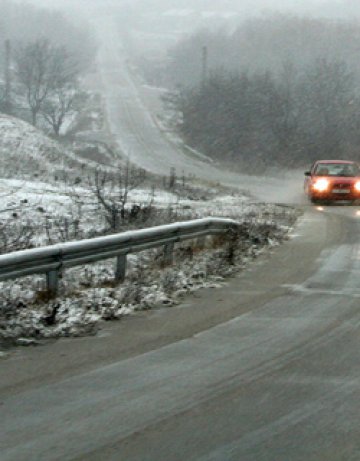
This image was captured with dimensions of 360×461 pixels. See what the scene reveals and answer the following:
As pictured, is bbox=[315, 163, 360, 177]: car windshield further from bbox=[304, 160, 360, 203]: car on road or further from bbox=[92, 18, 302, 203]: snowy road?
bbox=[92, 18, 302, 203]: snowy road

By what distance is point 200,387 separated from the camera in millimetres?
6012

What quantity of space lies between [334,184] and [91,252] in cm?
1836

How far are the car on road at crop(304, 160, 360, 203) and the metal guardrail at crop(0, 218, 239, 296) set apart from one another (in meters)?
14.5

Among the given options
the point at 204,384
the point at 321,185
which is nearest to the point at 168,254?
the point at 204,384

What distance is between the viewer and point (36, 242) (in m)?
14.9

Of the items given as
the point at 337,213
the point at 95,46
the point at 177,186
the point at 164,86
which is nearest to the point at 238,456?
the point at 337,213

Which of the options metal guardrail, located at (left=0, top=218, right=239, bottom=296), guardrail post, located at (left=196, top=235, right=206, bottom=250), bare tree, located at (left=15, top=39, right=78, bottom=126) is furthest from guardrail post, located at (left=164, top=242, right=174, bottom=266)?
bare tree, located at (left=15, top=39, right=78, bottom=126)

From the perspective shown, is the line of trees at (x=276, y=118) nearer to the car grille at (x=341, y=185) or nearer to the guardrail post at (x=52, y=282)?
the car grille at (x=341, y=185)

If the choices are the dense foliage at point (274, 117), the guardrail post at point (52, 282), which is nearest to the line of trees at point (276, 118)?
the dense foliage at point (274, 117)

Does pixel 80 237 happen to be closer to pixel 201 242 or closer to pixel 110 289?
pixel 201 242

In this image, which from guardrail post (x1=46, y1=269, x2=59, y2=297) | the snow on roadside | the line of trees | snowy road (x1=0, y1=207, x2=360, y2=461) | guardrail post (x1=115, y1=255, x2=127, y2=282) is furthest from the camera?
the line of trees

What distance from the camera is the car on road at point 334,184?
27484mm

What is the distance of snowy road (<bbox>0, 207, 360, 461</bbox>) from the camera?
15.6 feet

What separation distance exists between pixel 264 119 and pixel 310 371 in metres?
62.3
